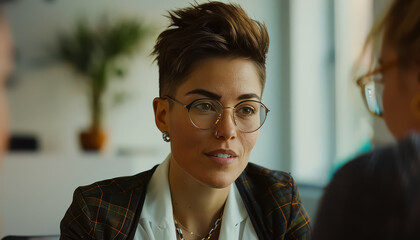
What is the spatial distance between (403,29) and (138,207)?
0.87m

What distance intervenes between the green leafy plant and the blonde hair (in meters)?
2.70

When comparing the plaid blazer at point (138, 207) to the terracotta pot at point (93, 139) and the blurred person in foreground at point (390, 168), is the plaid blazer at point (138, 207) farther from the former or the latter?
the terracotta pot at point (93, 139)

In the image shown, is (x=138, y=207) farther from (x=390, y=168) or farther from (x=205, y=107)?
(x=390, y=168)

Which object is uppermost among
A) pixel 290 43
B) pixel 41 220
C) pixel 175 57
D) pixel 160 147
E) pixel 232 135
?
pixel 290 43

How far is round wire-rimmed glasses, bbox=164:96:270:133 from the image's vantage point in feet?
3.90

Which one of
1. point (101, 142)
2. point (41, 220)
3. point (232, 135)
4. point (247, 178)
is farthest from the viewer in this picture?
point (101, 142)

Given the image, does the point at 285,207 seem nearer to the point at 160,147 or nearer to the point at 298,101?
the point at 160,147

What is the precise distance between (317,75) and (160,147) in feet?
4.24

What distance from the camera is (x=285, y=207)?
1.31m

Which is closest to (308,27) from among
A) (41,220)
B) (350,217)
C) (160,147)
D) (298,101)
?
(298,101)

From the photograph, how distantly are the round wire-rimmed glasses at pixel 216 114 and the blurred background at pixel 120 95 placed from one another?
5.12ft

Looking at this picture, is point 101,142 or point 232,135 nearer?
point 232,135

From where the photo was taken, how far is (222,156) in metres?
1.17

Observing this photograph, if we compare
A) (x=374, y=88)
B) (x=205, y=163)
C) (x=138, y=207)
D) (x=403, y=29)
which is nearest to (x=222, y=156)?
(x=205, y=163)
